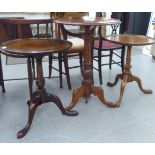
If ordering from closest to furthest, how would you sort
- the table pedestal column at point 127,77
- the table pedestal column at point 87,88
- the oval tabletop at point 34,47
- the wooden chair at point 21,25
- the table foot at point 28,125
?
the oval tabletop at point 34,47
the table foot at point 28,125
the wooden chair at point 21,25
the table pedestal column at point 87,88
the table pedestal column at point 127,77

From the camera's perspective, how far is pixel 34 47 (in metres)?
1.73

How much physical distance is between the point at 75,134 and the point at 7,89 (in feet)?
4.12

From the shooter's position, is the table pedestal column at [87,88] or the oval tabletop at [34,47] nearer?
the oval tabletop at [34,47]

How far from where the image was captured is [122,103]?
235 cm

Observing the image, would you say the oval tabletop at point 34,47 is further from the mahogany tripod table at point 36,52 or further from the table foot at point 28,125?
the table foot at point 28,125

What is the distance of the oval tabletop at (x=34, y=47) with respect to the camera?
1599 mm

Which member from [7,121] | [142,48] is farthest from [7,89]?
[142,48]

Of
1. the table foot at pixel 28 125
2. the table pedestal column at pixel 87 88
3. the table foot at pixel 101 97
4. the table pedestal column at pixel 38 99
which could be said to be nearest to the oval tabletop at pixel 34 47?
the table pedestal column at pixel 38 99

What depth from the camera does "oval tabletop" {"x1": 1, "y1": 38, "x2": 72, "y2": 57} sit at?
1.60m

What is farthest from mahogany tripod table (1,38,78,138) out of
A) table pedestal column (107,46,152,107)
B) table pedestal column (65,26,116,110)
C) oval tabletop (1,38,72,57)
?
table pedestal column (107,46,152,107)

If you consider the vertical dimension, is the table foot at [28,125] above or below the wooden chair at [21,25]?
below

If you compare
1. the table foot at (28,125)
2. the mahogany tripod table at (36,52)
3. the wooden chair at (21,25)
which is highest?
the wooden chair at (21,25)
